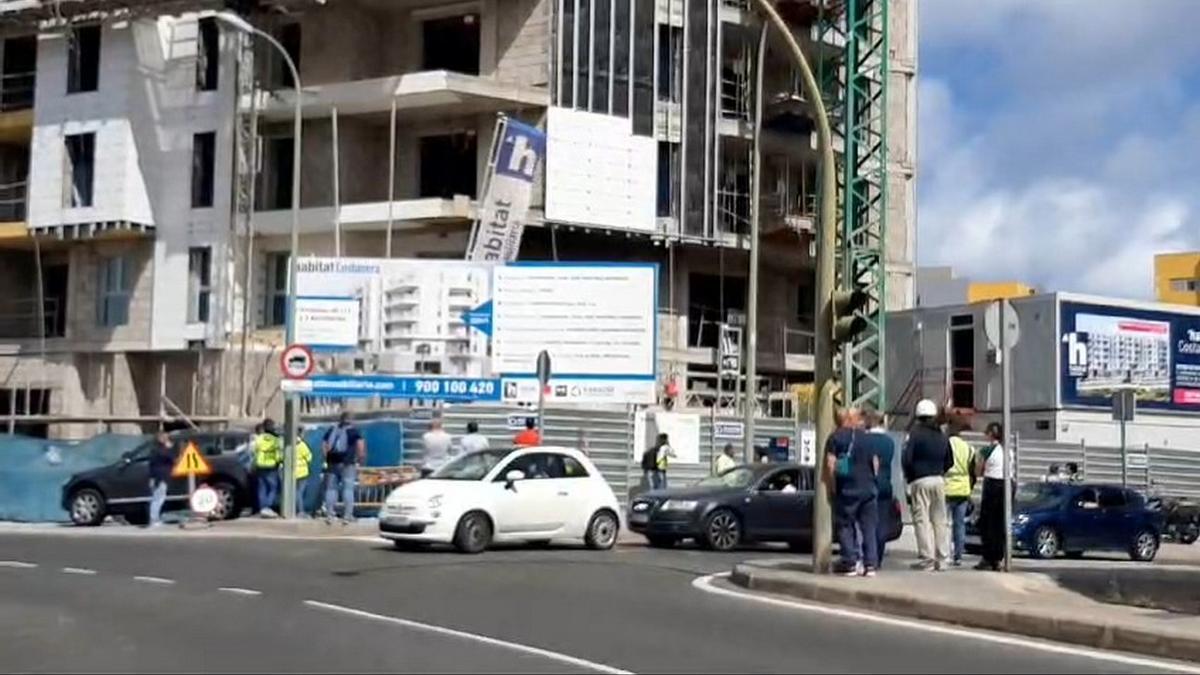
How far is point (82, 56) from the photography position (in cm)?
4694

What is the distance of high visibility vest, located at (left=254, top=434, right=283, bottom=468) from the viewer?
94.7 feet

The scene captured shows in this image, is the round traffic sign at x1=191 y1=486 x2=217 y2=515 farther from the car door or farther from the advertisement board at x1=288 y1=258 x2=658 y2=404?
the car door

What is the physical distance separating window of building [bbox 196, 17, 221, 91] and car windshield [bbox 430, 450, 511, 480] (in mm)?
25128

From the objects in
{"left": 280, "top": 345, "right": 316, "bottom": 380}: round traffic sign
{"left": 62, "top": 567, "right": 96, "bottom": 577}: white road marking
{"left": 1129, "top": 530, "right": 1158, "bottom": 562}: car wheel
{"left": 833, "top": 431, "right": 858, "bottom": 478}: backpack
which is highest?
{"left": 280, "top": 345, "right": 316, "bottom": 380}: round traffic sign

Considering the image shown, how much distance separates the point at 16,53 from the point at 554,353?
24014 millimetres

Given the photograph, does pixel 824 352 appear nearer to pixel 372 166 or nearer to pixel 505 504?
pixel 505 504

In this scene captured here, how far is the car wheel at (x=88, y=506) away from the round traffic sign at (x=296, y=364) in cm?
464

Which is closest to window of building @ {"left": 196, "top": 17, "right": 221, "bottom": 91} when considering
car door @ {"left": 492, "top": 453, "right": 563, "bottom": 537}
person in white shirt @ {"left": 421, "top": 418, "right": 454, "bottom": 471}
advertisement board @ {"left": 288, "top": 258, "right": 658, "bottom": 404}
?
advertisement board @ {"left": 288, "top": 258, "right": 658, "bottom": 404}

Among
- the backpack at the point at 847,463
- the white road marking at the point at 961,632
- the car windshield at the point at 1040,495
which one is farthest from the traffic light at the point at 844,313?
the car windshield at the point at 1040,495

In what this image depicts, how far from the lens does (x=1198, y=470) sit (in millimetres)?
40156

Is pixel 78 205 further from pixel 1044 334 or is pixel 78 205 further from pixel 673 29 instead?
pixel 1044 334

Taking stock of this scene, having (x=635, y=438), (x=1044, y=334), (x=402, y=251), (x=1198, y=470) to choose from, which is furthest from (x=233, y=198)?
(x=1198, y=470)

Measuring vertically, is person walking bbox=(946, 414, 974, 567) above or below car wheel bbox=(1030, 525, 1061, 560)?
above

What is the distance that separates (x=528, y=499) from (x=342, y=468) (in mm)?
6368
